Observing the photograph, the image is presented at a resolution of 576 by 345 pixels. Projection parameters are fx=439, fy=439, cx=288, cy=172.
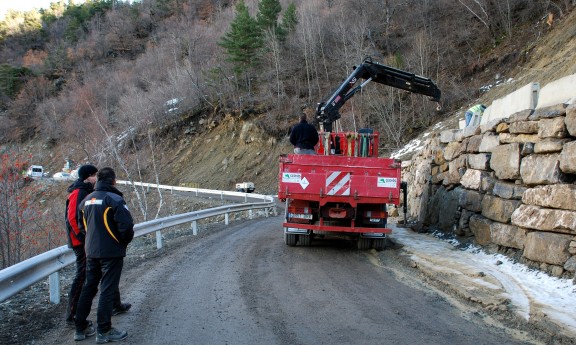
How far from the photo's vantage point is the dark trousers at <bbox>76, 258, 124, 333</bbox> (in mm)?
4645

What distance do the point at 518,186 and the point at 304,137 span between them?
4.70 meters

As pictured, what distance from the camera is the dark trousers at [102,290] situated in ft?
15.2

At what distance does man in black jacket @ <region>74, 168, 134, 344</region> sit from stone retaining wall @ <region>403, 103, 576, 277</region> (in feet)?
19.5

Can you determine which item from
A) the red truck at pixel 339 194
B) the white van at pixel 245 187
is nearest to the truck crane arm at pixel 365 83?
the red truck at pixel 339 194

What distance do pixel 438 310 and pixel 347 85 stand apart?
8403mm

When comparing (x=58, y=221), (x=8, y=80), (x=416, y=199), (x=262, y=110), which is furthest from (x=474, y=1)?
(x=8, y=80)

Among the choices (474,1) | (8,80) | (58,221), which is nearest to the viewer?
(58,221)

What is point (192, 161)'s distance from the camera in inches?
1832

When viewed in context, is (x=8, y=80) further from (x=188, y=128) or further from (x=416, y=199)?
(x=416, y=199)

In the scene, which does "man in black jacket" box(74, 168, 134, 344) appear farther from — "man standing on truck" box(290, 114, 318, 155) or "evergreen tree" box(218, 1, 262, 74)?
"evergreen tree" box(218, 1, 262, 74)

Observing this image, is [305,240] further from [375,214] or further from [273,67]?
[273,67]

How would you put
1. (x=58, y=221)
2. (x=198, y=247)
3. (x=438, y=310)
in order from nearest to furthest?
(x=438, y=310)
(x=198, y=247)
(x=58, y=221)

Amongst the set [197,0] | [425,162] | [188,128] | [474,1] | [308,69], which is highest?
[197,0]

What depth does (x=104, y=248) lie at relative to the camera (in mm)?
4672
